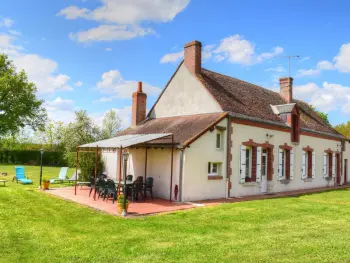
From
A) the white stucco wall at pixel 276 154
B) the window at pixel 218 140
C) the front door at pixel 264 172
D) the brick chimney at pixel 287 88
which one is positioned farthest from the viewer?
the brick chimney at pixel 287 88

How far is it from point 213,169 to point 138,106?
7454mm

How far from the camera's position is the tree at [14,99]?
113 feet

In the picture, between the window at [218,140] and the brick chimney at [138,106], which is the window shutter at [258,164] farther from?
the brick chimney at [138,106]

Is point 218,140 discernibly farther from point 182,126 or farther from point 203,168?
point 182,126

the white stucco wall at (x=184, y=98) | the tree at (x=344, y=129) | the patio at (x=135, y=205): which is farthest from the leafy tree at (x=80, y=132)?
the tree at (x=344, y=129)

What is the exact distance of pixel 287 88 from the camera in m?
23.0

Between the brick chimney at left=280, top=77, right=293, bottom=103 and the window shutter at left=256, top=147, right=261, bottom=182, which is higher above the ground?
the brick chimney at left=280, top=77, right=293, bottom=103

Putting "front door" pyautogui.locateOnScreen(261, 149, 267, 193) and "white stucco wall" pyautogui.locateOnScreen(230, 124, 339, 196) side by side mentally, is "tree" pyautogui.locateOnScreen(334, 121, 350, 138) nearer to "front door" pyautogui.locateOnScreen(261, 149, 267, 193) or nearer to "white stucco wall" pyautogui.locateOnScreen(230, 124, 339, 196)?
"white stucco wall" pyautogui.locateOnScreen(230, 124, 339, 196)

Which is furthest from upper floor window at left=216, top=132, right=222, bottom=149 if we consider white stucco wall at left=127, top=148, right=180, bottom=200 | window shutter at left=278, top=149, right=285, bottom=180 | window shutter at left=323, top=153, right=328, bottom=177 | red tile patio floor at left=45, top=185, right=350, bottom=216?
window shutter at left=323, top=153, right=328, bottom=177

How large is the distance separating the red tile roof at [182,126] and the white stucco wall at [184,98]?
14.8 inches

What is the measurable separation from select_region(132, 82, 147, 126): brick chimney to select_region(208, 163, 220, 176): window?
6.92 meters

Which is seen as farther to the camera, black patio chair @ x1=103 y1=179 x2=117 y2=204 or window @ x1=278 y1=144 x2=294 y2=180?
window @ x1=278 y1=144 x2=294 y2=180

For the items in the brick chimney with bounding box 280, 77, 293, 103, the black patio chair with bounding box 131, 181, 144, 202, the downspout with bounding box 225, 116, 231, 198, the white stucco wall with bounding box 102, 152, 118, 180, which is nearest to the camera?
the black patio chair with bounding box 131, 181, 144, 202

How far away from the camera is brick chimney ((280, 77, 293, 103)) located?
2289 centimetres
